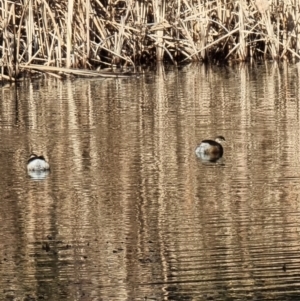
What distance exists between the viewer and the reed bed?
15117mm

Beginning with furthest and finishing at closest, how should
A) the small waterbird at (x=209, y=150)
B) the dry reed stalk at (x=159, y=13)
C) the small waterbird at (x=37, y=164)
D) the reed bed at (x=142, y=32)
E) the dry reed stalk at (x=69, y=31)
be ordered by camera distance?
the dry reed stalk at (x=159, y=13), the reed bed at (x=142, y=32), the dry reed stalk at (x=69, y=31), the small waterbird at (x=209, y=150), the small waterbird at (x=37, y=164)

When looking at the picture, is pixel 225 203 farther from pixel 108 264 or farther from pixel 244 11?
pixel 244 11

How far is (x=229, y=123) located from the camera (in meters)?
10.4

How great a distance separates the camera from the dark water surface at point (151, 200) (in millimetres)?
5391

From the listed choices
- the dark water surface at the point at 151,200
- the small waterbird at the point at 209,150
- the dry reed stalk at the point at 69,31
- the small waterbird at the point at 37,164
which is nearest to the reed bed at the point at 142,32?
the dry reed stalk at the point at 69,31

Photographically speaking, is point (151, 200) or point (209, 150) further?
point (209, 150)

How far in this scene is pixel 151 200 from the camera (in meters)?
7.20

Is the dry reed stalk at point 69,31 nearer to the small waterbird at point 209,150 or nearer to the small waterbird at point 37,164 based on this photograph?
the small waterbird at point 209,150

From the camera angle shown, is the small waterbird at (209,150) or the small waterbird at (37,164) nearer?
the small waterbird at (37,164)

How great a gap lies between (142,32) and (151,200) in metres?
9.19

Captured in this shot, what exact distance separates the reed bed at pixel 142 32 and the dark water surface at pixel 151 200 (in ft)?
8.48

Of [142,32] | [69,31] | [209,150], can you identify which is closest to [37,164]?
[209,150]

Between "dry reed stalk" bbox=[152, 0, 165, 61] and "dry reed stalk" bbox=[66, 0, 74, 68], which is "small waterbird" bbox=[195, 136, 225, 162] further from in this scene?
"dry reed stalk" bbox=[152, 0, 165, 61]

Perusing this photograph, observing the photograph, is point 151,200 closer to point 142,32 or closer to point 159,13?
point 142,32
